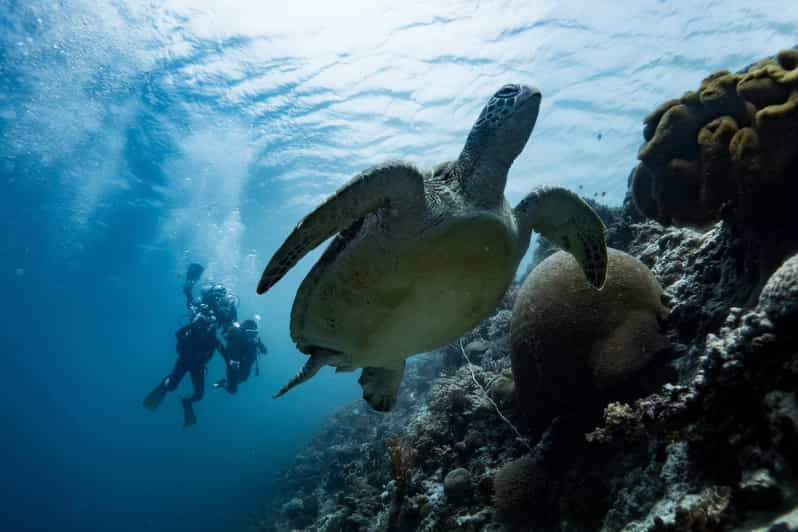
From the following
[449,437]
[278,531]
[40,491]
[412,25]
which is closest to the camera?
[449,437]

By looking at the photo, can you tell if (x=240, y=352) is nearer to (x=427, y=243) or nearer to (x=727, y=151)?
(x=427, y=243)

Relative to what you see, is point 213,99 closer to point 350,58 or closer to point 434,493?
point 350,58

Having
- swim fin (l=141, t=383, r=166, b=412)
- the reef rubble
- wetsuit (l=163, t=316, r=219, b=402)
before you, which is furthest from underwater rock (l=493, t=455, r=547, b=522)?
swim fin (l=141, t=383, r=166, b=412)

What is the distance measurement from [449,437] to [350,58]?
15.7 m

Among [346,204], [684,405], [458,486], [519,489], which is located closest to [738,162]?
[684,405]

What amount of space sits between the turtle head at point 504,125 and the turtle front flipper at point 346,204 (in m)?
0.89

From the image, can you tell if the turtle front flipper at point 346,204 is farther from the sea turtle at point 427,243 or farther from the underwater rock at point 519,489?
the underwater rock at point 519,489

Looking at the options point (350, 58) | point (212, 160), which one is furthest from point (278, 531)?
point (212, 160)

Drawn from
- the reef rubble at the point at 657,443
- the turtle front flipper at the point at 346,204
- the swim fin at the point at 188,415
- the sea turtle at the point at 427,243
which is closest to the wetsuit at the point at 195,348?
the swim fin at the point at 188,415

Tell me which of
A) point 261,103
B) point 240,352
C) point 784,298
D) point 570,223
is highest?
point 261,103

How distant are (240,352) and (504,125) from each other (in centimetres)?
1464

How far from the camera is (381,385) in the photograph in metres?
5.19

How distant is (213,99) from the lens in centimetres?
1820

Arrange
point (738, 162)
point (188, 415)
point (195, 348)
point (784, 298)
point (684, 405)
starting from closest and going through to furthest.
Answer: point (784, 298)
point (684, 405)
point (738, 162)
point (188, 415)
point (195, 348)
